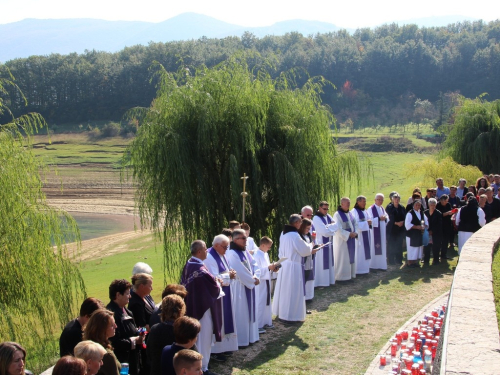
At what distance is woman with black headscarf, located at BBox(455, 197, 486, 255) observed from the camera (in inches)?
599

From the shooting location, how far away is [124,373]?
18.9 ft

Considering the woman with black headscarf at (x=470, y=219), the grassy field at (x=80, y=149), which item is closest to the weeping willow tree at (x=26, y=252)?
the woman with black headscarf at (x=470, y=219)

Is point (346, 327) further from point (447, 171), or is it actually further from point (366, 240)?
point (447, 171)

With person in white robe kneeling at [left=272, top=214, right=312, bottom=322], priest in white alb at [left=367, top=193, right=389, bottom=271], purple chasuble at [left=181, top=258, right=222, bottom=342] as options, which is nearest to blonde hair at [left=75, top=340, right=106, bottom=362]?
purple chasuble at [left=181, top=258, right=222, bottom=342]

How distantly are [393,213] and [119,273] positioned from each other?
15.7 m

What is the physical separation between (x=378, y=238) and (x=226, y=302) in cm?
699

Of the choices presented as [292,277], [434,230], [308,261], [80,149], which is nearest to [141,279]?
[292,277]

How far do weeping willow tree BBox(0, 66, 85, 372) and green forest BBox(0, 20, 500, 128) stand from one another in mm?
90327

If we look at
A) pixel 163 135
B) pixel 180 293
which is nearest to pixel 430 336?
pixel 180 293

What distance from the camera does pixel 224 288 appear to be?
906cm

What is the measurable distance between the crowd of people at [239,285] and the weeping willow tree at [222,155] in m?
1.91

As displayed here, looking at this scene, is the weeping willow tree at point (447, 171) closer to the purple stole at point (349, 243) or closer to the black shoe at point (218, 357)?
the purple stole at point (349, 243)

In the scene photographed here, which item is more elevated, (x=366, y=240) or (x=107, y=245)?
(x=366, y=240)

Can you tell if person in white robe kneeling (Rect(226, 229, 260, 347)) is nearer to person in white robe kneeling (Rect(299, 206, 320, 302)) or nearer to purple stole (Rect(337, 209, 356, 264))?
person in white robe kneeling (Rect(299, 206, 320, 302))
